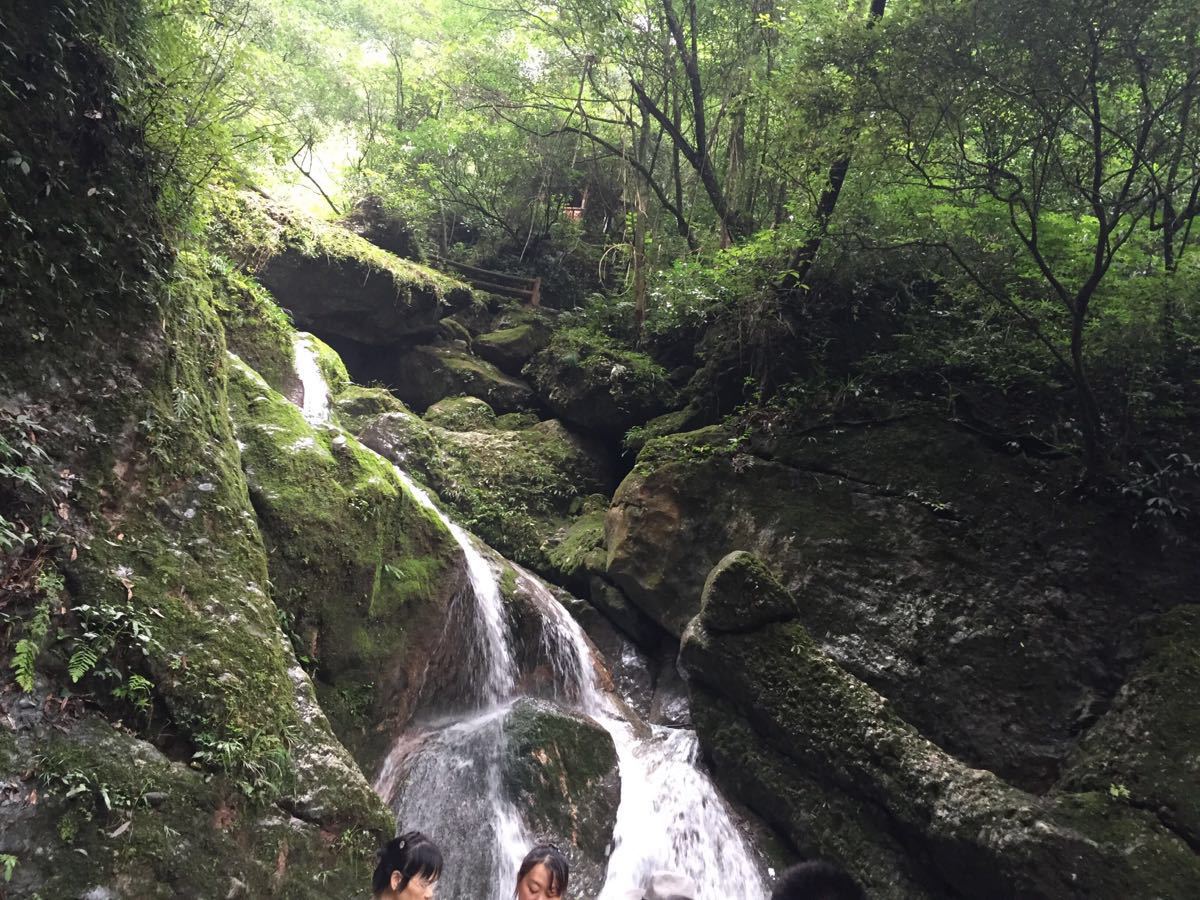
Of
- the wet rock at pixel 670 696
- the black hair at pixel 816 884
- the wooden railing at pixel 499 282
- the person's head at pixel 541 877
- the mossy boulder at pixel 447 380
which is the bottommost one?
the wet rock at pixel 670 696

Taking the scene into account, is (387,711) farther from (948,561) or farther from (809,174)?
(809,174)

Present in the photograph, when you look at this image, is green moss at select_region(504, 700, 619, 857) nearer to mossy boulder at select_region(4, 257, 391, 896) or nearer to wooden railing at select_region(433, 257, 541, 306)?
mossy boulder at select_region(4, 257, 391, 896)

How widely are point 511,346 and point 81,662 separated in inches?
464

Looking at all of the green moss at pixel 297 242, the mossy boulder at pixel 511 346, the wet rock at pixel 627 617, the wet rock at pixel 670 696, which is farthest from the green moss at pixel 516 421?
the wet rock at pixel 670 696

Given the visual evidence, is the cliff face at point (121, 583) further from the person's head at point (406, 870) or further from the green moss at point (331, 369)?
the green moss at point (331, 369)

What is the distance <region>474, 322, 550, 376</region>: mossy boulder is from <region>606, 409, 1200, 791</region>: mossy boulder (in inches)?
229

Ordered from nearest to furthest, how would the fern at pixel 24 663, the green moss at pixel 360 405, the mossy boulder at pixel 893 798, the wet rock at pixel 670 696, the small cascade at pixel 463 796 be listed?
1. the fern at pixel 24 663
2. the mossy boulder at pixel 893 798
3. the small cascade at pixel 463 796
4. the wet rock at pixel 670 696
5. the green moss at pixel 360 405

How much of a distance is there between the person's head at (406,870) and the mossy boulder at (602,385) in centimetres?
961

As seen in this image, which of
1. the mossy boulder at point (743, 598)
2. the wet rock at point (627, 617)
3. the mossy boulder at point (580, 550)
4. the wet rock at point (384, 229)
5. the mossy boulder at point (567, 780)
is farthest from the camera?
the wet rock at point (384, 229)

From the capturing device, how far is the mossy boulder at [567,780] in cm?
613

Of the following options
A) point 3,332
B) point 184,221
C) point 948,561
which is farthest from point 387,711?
point 948,561

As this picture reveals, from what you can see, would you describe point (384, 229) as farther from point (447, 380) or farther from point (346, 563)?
point (346, 563)

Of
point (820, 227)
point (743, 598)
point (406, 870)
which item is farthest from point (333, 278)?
point (406, 870)

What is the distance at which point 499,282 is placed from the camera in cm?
1669
